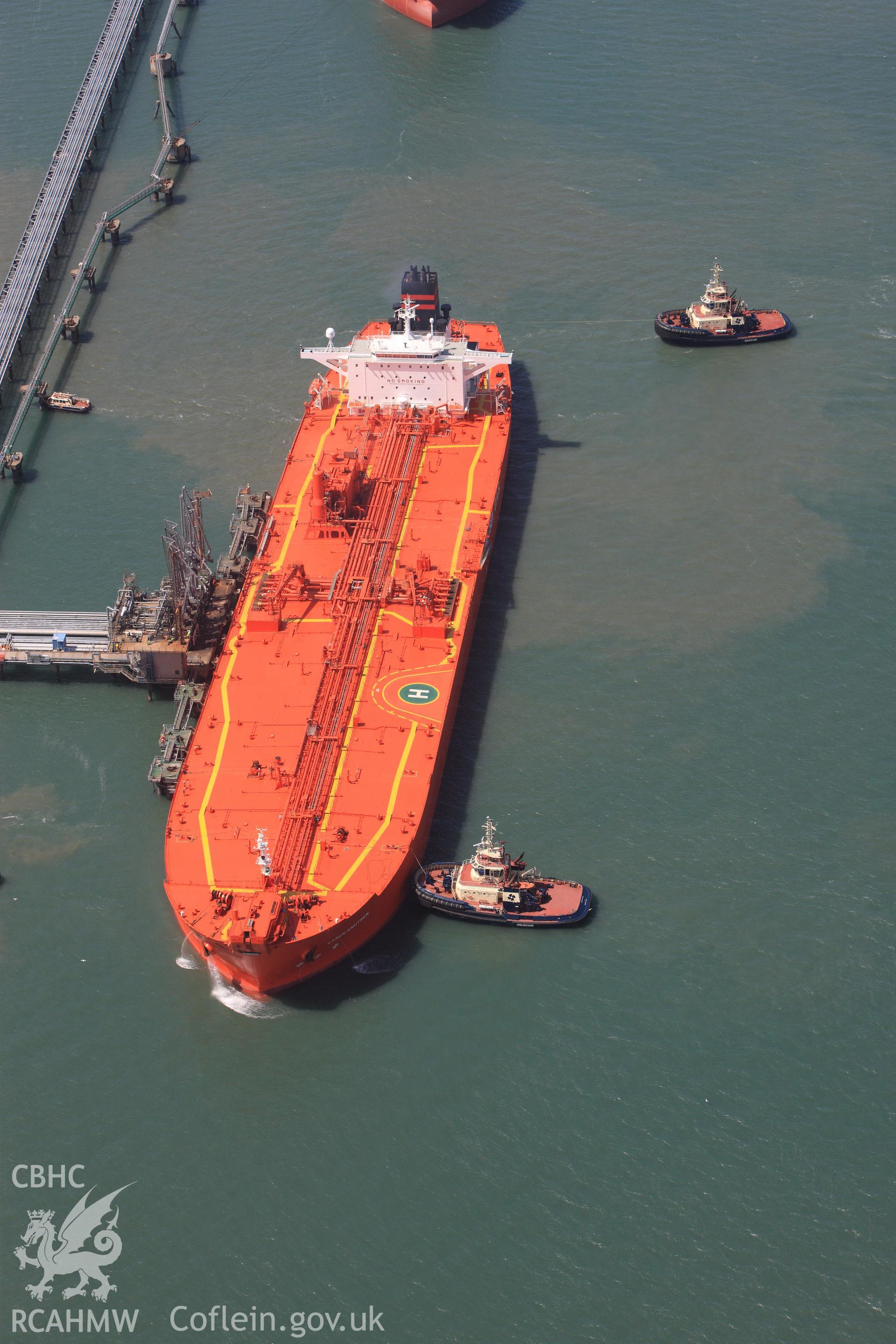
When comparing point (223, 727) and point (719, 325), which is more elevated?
point (719, 325)

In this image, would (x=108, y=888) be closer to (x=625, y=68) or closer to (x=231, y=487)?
(x=231, y=487)

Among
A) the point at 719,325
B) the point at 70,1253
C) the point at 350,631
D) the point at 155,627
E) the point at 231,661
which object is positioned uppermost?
the point at 719,325

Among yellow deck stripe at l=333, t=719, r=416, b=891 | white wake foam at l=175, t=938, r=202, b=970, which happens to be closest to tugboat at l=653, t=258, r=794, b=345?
yellow deck stripe at l=333, t=719, r=416, b=891

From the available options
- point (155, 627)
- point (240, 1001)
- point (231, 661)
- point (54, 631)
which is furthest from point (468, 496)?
point (240, 1001)

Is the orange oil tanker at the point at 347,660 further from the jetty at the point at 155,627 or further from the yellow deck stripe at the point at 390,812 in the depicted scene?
the jetty at the point at 155,627

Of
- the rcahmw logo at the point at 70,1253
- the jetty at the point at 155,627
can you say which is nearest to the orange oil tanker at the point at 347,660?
the jetty at the point at 155,627

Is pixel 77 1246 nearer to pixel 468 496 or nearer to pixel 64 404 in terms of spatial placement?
pixel 468 496
